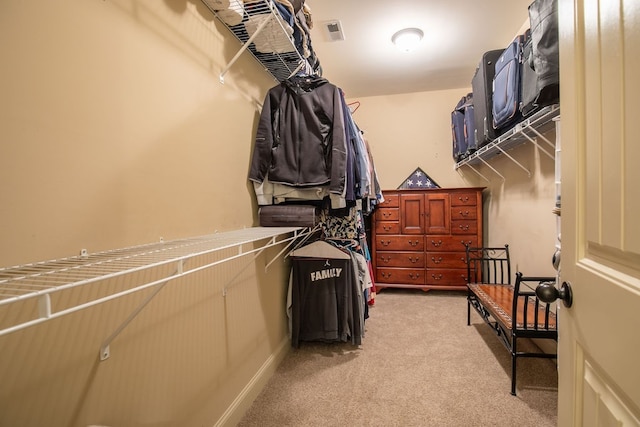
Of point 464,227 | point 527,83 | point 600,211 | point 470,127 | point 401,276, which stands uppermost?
point 470,127

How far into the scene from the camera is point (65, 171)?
717 mm

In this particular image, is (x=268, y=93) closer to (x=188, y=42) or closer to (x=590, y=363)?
(x=188, y=42)

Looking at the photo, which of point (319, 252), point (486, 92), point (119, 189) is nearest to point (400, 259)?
point (319, 252)

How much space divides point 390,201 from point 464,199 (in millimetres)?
780

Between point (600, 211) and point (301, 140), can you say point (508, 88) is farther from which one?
point (600, 211)

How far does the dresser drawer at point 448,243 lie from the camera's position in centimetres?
312

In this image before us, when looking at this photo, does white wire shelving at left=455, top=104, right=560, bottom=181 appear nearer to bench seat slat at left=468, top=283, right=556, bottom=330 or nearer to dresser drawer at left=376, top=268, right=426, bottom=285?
bench seat slat at left=468, top=283, right=556, bottom=330

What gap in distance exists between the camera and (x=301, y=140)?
1718 mm

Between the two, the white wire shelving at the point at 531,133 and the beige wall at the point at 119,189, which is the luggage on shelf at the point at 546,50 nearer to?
the white wire shelving at the point at 531,133

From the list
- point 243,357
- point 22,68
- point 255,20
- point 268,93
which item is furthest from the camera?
point 268,93

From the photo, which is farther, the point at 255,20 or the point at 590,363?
the point at 255,20

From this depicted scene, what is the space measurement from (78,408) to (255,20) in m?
1.59

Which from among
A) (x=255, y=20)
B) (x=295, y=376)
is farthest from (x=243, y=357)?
(x=255, y=20)

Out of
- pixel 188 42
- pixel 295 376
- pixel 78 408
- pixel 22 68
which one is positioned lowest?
pixel 295 376
